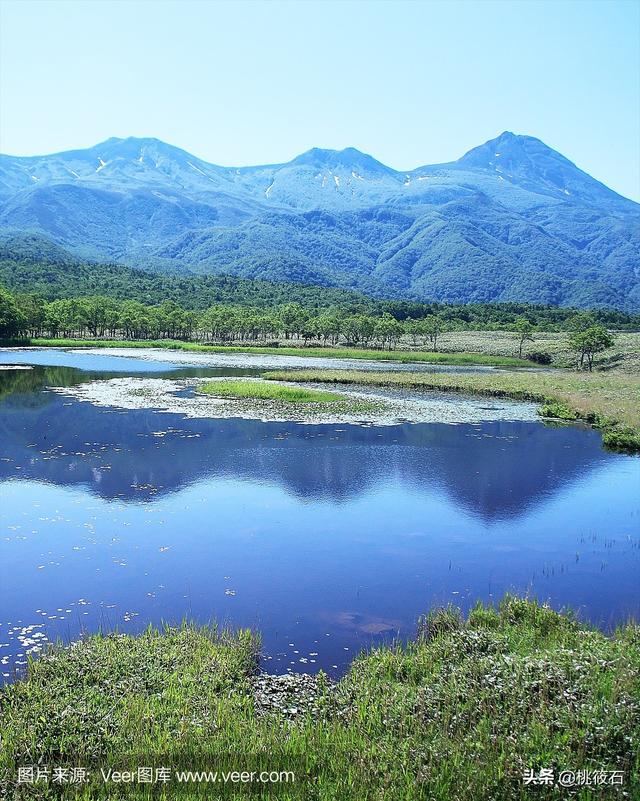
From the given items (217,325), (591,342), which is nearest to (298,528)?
(591,342)

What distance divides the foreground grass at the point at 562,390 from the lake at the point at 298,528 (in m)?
3.41

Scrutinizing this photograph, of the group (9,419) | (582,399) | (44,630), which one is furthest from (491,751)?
(582,399)

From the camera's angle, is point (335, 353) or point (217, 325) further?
point (217, 325)

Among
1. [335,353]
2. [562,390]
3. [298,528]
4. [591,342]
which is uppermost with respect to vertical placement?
[591,342]

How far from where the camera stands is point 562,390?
222 feet

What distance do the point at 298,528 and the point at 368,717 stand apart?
1368cm

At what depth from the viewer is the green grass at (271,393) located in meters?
58.6

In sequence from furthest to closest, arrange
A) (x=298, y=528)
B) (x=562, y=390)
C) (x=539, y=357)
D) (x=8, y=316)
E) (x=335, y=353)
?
(x=335, y=353)
(x=539, y=357)
(x=8, y=316)
(x=562, y=390)
(x=298, y=528)

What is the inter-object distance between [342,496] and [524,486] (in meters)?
9.78

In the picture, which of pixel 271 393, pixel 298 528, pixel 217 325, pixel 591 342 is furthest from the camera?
pixel 217 325

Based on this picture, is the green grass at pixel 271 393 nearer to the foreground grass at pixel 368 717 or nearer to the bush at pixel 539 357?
the foreground grass at pixel 368 717

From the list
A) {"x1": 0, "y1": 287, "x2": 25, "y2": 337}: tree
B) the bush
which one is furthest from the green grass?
the bush

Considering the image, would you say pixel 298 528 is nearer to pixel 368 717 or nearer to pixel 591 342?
pixel 368 717

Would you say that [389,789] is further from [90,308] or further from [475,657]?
[90,308]
